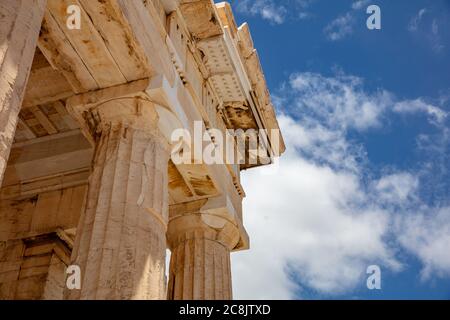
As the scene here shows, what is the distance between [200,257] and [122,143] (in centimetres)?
491

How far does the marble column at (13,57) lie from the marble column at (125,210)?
319 cm

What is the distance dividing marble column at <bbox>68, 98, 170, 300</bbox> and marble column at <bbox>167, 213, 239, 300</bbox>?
11.9 ft

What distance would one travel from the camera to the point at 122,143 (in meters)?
10.6

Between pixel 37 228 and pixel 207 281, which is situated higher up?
pixel 37 228

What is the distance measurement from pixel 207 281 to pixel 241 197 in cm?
405

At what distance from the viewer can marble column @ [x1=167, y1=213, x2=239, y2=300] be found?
538 inches

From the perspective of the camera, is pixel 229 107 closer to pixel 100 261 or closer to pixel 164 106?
pixel 164 106

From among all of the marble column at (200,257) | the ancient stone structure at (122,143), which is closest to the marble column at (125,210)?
the ancient stone structure at (122,143)

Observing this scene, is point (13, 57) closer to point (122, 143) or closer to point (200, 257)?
point (122, 143)

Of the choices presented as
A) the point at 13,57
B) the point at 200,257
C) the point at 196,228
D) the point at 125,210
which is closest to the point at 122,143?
the point at 125,210

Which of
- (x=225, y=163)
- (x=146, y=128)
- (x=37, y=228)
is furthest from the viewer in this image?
(x=225, y=163)
